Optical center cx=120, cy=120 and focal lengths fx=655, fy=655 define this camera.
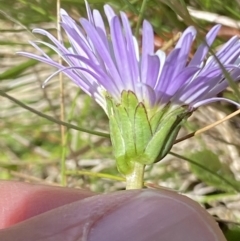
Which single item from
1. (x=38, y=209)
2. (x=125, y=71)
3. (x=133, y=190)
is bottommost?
(x=38, y=209)

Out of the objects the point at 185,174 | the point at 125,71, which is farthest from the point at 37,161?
the point at 125,71

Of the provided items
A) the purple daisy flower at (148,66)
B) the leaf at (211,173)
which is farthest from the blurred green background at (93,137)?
the purple daisy flower at (148,66)

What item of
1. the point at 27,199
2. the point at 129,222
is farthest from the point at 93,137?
the point at 129,222

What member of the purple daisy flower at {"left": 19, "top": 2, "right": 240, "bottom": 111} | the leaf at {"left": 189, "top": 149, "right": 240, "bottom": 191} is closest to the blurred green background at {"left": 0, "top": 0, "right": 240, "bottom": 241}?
the leaf at {"left": 189, "top": 149, "right": 240, "bottom": 191}

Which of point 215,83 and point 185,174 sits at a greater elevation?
point 215,83

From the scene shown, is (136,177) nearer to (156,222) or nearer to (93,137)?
(156,222)

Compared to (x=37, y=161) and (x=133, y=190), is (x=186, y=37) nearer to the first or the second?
(x=133, y=190)

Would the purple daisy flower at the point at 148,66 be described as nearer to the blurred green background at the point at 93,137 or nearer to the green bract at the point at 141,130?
the green bract at the point at 141,130

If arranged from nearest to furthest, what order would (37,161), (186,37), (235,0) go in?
(186,37)
(235,0)
(37,161)
